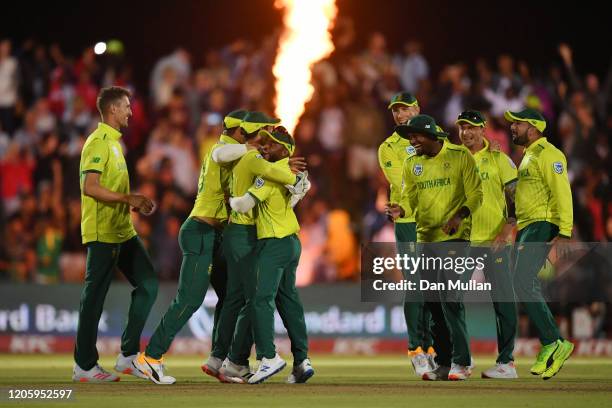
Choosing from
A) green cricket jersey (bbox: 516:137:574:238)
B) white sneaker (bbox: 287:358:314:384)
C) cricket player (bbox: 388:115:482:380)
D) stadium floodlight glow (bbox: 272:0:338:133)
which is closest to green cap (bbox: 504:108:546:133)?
green cricket jersey (bbox: 516:137:574:238)

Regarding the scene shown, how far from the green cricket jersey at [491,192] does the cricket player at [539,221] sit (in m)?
0.27

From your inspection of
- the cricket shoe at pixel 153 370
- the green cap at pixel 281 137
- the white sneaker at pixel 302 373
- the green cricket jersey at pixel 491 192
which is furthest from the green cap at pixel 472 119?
the cricket shoe at pixel 153 370

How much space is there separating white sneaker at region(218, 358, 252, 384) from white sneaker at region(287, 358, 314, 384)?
51cm

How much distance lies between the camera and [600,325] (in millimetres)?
19531

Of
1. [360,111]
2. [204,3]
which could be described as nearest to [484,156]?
[360,111]

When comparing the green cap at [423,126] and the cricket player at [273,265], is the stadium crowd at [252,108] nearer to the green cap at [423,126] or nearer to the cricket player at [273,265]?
the green cap at [423,126]

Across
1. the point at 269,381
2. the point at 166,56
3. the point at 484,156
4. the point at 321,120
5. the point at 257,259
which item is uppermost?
the point at 166,56

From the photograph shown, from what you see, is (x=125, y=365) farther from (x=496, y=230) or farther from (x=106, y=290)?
(x=496, y=230)

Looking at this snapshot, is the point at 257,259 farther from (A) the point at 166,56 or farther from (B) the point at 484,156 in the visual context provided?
(A) the point at 166,56

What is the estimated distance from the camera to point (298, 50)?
77.3ft

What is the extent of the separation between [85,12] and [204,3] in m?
2.58

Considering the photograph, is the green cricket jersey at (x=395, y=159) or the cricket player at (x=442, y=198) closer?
the cricket player at (x=442, y=198)

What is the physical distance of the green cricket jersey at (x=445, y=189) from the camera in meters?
13.3

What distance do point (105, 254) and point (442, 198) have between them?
3.56 meters
